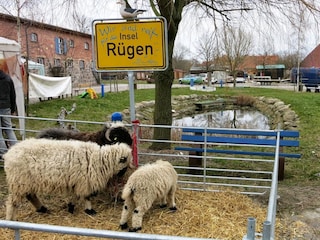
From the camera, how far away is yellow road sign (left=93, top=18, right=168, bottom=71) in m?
4.34

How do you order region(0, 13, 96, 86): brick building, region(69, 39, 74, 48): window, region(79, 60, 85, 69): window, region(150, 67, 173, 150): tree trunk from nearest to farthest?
region(150, 67, 173, 150): tree trunk → region(0, 13, 96, 86): brick building → region(69, 39, 74, 48): window → region(79, 60, 85, 69): window

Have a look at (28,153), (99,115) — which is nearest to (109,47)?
(28,153)

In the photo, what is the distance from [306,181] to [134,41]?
4026 mm

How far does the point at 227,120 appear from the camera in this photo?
781 inches

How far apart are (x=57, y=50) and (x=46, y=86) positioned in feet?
63.8

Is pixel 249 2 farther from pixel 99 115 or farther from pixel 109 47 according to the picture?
pixel 99 115

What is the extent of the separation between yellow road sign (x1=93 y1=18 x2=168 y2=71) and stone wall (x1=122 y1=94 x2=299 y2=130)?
899 centimetres

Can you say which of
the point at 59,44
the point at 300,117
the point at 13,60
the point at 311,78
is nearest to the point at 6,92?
the point at 13,60

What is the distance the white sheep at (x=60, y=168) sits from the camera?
378 centimetres

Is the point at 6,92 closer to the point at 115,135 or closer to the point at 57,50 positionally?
the point at 115,135

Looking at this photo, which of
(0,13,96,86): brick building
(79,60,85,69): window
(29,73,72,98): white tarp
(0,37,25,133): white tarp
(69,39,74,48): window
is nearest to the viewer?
(0,37,25,133): white tarp

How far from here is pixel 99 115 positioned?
47.1 feet

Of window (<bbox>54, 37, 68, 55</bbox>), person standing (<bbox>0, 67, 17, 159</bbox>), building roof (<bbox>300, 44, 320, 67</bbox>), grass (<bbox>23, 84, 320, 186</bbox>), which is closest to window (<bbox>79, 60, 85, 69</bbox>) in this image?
window (<bbox>54, 37, 68, 55</bbox>)

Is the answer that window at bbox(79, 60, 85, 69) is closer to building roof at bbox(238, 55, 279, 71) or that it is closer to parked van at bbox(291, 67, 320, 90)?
parked van at bbox(291, 67, 320, 90)
